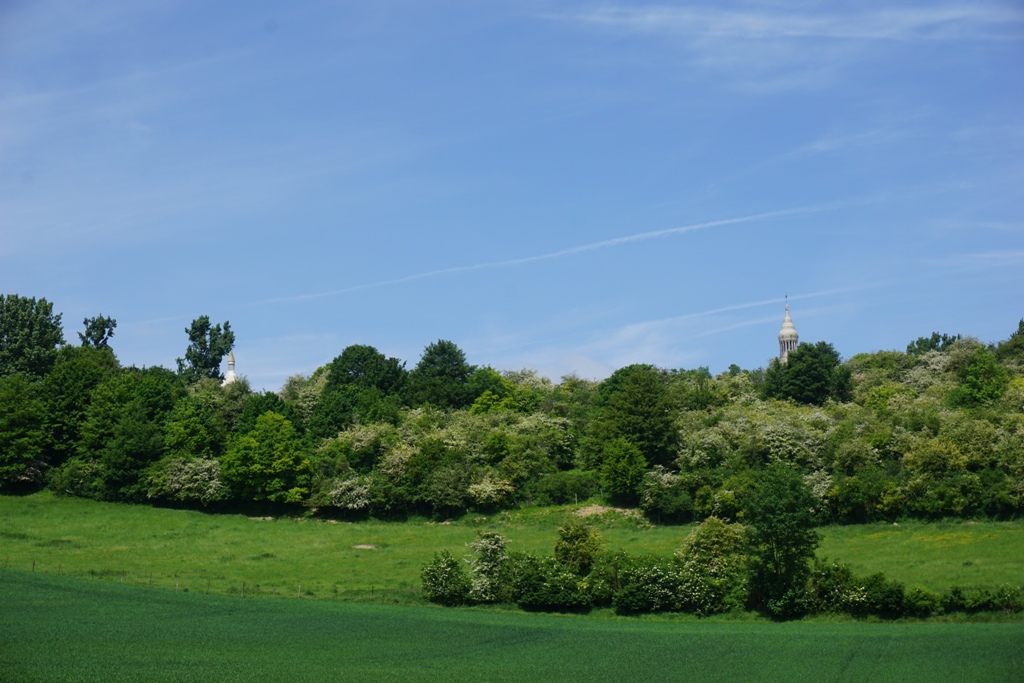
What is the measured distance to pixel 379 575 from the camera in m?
62.6

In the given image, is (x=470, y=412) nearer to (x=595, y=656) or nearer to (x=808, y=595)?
(x=808, y=595)

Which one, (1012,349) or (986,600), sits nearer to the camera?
(986,600)

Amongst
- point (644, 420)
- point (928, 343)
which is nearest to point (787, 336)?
point (928, 343)

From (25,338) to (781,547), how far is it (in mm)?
80034

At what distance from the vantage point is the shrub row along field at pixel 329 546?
2308 inches

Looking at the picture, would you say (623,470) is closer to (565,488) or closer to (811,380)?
(565,488)

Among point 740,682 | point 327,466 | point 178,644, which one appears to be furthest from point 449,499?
point 740,682

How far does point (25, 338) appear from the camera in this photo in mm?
105812

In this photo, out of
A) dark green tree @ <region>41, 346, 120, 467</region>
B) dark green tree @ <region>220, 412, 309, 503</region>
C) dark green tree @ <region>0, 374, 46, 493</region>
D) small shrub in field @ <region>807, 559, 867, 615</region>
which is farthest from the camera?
dark green tree @ <region>41, 346, 120, 467</region>

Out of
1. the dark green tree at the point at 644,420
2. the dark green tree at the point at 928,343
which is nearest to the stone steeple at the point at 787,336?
the dark green tree at the point at 928,343

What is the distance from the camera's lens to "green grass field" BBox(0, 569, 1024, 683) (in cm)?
3844

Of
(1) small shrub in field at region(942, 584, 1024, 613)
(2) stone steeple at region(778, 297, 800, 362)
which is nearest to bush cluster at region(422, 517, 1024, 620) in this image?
(1) small shrub in field at region(942, 584, 1024, 613)

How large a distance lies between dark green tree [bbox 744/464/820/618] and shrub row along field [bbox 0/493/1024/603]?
16.9ft

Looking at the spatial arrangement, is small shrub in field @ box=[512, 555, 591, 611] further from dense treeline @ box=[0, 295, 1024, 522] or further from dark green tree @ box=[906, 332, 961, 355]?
dark green tree @ box=[906, 332, 961, 355]
